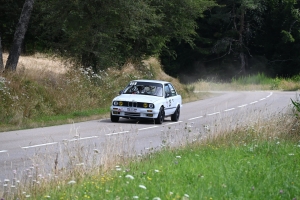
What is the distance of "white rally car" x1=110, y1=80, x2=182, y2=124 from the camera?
21.8m

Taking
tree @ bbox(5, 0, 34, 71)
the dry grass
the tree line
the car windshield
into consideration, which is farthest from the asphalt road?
the tree line

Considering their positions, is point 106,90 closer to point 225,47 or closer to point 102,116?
point 102,116

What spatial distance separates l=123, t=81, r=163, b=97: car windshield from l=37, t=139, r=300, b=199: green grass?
11.1 m

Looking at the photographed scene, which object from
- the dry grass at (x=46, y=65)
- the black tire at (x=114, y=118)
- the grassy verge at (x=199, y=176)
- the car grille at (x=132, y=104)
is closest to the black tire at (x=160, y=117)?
the car grille at (x=132, y=104)

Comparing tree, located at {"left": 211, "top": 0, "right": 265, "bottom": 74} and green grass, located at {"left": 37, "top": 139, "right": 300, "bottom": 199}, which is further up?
tree, located at {"left": 211, "top": 0, "right": 265, "bottom": 74}

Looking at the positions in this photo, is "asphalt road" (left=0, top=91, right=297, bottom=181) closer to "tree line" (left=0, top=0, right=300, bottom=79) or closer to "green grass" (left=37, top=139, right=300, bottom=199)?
"green grass" (left=37, top=139, right=300, bottom=199)

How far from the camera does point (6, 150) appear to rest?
14.1 metres

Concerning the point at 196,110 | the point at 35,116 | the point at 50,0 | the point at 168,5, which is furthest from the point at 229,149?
the point at 168,5

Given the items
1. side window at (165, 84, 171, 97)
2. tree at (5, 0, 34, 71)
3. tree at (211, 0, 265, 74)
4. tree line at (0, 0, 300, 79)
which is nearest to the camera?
side window at (165, 84, 171, 97)

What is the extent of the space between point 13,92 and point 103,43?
27.4ft

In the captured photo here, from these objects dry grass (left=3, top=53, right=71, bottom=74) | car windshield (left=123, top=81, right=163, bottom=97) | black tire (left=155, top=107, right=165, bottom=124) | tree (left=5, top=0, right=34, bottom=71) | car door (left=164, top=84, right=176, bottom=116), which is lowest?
black tire (left=155, top=107, right=165, bottom=124)

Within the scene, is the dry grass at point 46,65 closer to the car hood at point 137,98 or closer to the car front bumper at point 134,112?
the car hood at point 137,98

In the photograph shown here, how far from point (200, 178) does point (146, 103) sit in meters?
12.7

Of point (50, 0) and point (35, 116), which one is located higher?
point (50, 0)
